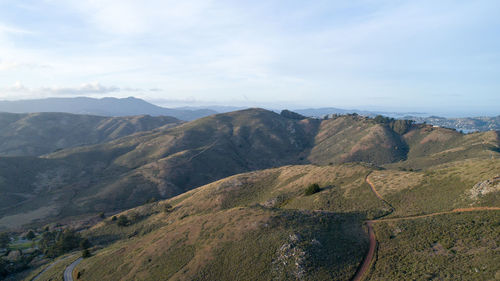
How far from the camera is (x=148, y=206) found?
3191 inches

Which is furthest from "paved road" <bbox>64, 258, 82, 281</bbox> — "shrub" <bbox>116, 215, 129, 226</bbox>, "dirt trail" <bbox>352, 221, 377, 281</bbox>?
"dirt trail" <bbox>352, 221, 377, 281</bbox>

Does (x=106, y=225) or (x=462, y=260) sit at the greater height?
(x=462, y=260)

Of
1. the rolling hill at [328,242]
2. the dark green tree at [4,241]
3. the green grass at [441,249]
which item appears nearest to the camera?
the green grass at [441,249]

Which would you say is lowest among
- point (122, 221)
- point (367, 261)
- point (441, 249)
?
point (122, 221)

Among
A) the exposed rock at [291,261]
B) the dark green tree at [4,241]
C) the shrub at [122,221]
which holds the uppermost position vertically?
the exposed rock at [291,261]

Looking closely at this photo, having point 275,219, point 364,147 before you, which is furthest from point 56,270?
point 364,147

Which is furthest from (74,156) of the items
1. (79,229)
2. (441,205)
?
(441,205)

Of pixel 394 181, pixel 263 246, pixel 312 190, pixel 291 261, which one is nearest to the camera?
pixel 291 261

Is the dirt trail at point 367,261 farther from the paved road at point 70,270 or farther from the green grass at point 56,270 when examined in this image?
the green grass at point 56,270

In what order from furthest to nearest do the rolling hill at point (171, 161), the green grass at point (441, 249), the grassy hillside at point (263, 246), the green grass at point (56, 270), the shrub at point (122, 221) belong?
1. the rolling hill at point (171, 161)
2. the shrub at point (122, 221)
3. the green grass at point (56, 270)
4. the grassy hillside at point (263, 246)
5. the green grass at point (441, 249)

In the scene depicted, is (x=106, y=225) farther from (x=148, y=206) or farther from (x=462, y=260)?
(x=462, y=260)

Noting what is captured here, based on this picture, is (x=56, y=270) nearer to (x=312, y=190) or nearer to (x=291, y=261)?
(x=291, y=261)

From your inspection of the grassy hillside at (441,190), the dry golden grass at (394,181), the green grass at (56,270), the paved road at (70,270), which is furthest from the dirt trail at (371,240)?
the green grass at (56,270)

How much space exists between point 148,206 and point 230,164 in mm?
80042
